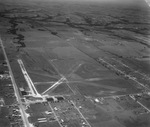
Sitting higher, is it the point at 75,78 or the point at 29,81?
the point at 29,81

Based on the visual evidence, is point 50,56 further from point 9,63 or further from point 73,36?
point 73,36

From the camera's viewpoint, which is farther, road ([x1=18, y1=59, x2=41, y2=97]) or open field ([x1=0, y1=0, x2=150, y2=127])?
road ([x1=18, y1=59, x2=41, y2=97])

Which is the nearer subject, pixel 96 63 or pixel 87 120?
pixel 87 120

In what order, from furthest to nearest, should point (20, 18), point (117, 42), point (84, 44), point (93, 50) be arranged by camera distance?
1. point (20, 18)
2. point (117, 42)
3. point (84, 44)
4. point (93, 50)

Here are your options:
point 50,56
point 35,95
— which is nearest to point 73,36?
point 50,56

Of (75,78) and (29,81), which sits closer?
(29,81)

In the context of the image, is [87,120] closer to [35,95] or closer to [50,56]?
[35,95]

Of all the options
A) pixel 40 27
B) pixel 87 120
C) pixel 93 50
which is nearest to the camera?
pixel 87 120

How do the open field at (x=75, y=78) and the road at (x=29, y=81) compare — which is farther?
the road at (x=29, y=81)

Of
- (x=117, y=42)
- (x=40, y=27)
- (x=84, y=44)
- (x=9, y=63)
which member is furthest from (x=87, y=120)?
(x=40, y=27)
